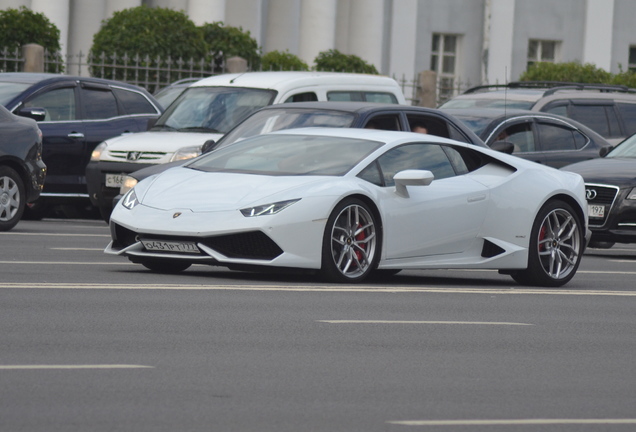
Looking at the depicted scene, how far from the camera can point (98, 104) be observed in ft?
65.2

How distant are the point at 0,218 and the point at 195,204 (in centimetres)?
551

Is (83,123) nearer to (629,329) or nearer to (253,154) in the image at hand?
(253,154)

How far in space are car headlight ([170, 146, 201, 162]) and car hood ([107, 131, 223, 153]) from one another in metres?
0.13

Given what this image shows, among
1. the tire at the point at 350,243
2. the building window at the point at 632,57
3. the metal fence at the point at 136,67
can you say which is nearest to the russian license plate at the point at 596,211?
the tire at the point at 350,243

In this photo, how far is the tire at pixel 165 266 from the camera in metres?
12.3

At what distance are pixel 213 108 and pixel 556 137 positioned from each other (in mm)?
5218

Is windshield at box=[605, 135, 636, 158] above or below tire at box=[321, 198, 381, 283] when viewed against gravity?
above

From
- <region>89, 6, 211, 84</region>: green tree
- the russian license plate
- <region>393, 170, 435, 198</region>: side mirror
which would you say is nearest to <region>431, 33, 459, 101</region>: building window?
<region>89, 6, 211, 84</region>: green tree

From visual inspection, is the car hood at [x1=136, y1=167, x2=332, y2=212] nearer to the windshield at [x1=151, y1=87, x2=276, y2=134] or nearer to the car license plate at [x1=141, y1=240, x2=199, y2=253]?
the car license plate at [x1=141, y1=240, x2=199, y2=253]

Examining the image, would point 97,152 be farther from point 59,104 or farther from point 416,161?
point 416,161

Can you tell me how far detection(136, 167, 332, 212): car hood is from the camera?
1155cm

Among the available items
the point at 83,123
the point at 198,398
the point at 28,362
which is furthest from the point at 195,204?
the point at 83,123

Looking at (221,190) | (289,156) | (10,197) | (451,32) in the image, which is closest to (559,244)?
(289,156)

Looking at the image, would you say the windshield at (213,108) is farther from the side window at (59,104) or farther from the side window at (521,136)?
the side window at (521,136)
